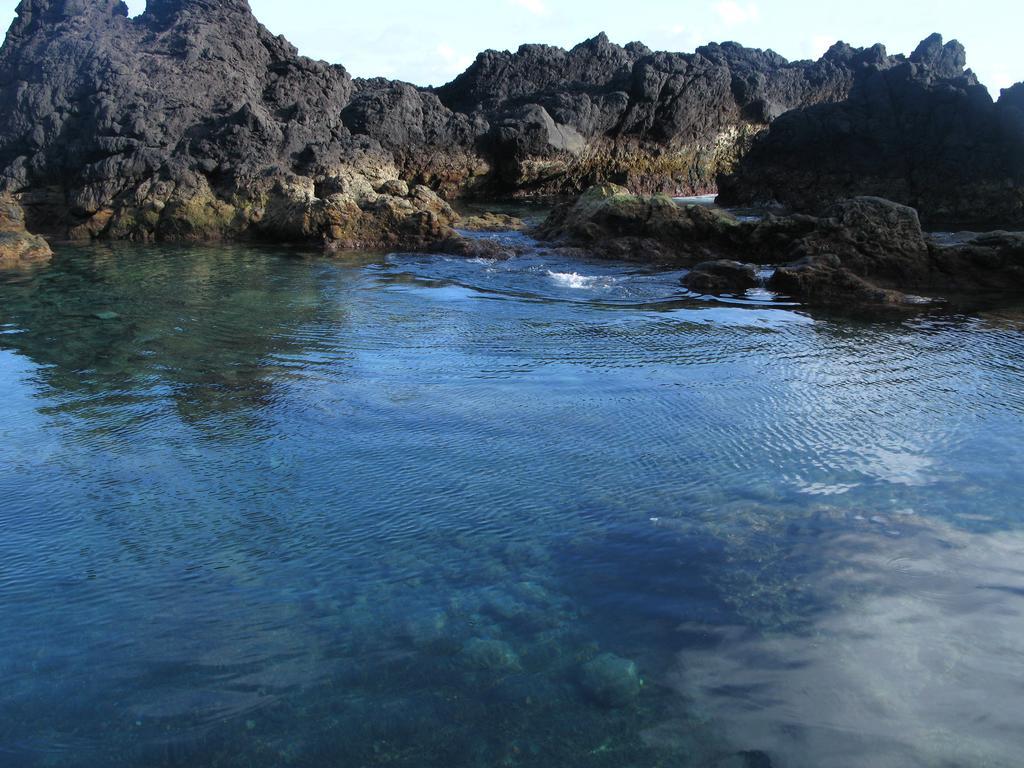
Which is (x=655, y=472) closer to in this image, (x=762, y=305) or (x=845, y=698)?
(x=845, y=698)

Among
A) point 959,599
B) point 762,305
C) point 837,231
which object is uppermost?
point 837,231

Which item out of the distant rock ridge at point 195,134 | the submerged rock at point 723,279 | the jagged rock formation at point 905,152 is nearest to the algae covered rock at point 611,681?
the submerged rock at point 723,279

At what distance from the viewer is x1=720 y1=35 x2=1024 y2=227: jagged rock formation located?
71.8 ft

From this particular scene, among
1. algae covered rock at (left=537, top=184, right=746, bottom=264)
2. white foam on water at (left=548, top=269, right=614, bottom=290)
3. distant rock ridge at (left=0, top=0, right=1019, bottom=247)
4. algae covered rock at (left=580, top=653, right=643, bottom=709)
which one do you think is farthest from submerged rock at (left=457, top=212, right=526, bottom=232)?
algae covered rock at (left=580, top=653, right=643, bottom=709)

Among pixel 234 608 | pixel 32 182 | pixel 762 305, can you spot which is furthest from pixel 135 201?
pixel 234 608

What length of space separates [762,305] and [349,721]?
787 centimetres

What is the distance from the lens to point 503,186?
28.4 meters

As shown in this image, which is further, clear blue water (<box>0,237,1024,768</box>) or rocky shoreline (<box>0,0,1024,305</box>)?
rocky shoreline (<box>0,0,1024,305</box>)

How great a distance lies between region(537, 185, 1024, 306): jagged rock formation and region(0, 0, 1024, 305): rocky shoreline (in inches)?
1.4

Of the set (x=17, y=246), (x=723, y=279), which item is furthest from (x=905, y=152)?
(x=17, y=246)

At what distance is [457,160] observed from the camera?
27172 millimetres

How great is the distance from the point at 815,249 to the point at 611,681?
995 centimetres

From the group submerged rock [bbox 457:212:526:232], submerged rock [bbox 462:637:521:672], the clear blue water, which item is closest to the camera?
the clear blue water

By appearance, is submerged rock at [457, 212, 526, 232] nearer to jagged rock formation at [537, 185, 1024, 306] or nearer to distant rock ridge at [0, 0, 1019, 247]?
distant rock ridge at [0, 0, 1019, 247]
